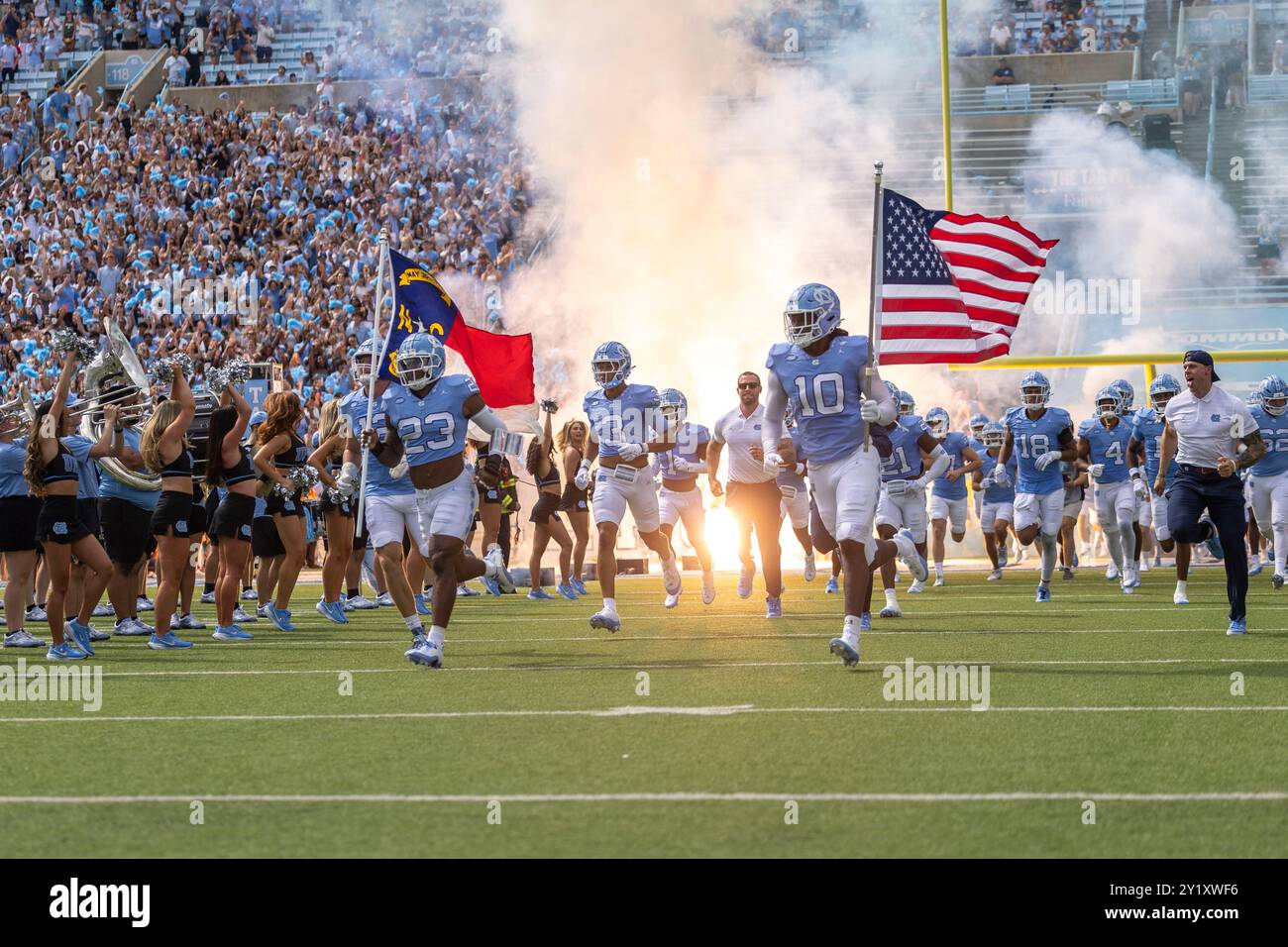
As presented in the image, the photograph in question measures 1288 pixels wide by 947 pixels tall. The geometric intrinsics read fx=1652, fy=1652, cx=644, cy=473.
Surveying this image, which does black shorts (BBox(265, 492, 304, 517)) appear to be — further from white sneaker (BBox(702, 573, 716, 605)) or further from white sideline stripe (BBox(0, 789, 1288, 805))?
white sideline stripe (BBox(0, 789, 1288, 805))

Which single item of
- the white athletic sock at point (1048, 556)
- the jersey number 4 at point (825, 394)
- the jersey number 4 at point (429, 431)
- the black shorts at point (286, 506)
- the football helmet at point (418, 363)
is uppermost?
the football helmet at point (418, 363)

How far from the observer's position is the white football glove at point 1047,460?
1434 centimetres

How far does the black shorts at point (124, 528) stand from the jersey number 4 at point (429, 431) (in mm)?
2661

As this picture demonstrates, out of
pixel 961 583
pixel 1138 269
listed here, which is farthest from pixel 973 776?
pixel 1138 269

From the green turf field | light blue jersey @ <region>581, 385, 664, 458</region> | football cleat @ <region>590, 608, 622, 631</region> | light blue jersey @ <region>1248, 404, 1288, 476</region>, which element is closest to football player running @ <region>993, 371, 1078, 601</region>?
light blue jersey @ <region>1248, 404, 1288, 476</region>

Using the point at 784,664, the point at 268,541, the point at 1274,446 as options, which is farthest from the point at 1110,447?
the point at 784,664

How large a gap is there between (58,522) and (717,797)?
6049 millimetres

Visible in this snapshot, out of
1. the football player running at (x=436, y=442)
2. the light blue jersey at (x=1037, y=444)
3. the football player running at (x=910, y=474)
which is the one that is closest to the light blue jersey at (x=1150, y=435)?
the light blue jersey at (x=1037, y=444)

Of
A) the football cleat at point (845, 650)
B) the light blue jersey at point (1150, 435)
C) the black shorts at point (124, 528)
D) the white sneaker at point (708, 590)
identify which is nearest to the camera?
the football cleat at point (845, 650)

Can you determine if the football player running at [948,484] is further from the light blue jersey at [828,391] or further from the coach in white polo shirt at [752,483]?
the light blue jersey at [828,391]

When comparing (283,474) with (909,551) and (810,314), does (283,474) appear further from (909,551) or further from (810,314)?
(909,551)

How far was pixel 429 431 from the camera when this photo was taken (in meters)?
9.23

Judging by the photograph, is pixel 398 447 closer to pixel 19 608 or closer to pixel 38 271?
pixel 19 608

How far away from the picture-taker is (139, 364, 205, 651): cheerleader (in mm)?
A: 10500
